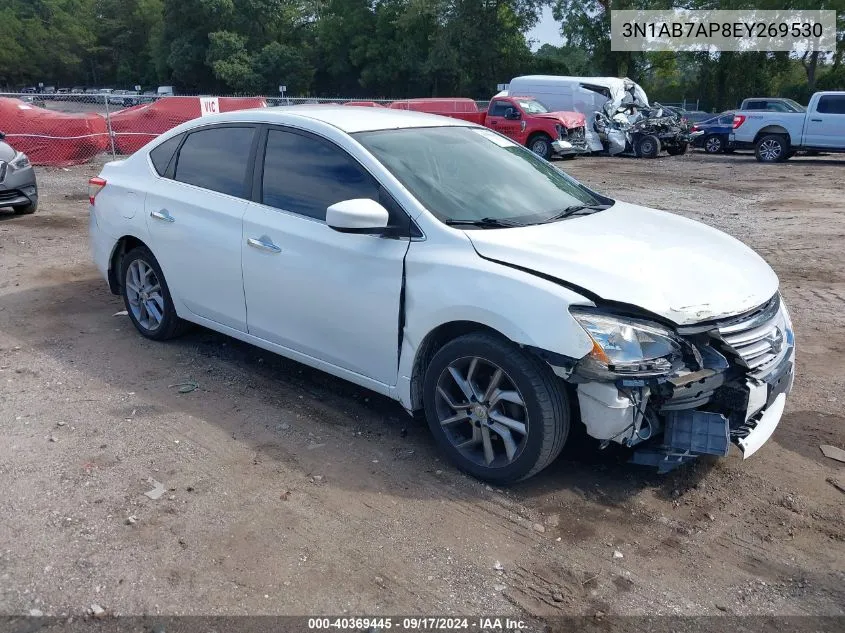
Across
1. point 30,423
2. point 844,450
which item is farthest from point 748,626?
point 30,423

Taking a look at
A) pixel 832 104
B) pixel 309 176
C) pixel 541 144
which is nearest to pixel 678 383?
pixel 309 176

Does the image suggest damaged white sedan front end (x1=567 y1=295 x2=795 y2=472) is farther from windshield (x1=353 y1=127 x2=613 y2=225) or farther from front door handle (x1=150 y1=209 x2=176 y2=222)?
front door handle (x1=150 y1=209 x2=176 y2=222)

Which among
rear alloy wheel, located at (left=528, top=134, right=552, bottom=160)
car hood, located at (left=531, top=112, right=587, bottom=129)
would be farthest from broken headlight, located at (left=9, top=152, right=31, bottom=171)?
car hood, located at (left=531, top=112, right=587, bottom=129)

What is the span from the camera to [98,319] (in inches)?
249

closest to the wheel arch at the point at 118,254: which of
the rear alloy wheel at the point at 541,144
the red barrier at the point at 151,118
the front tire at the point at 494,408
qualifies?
the front tire at the point at 494,408

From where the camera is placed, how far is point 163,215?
205 inches

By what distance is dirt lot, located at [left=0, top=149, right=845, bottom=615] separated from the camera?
9.77 ft

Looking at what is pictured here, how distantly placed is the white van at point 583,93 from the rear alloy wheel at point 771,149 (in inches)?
185

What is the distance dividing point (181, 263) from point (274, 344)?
102 cm

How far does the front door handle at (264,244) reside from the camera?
174 inches

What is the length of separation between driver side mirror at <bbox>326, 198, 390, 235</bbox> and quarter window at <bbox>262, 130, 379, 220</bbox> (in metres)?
0.23

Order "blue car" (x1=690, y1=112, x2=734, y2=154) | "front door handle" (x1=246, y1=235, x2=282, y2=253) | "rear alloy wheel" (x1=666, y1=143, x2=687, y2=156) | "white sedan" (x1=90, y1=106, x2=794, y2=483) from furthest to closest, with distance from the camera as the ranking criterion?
"blue car" (x1=690, y1=112, x2=734, y2=154) → "rear alloy wheel" (x1=666, y1=143, x2=687, y2=156) → "front door handle" (x1=246, y1=235, x2=282, y2=253) → "white sedan" (x1=90, y1=106, x2=794, y2=483)

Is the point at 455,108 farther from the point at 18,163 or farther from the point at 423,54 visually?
the point at 423,54

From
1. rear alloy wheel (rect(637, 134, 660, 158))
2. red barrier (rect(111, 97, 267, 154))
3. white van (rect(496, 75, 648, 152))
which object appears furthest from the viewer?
white van (rect(496, 75, 648, 152))
